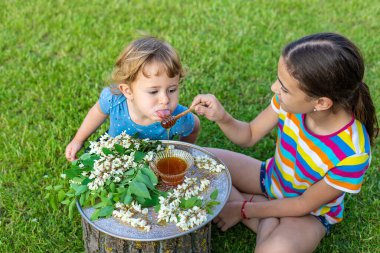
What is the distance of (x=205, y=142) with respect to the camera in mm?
3590

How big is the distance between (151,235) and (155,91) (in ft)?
2.68

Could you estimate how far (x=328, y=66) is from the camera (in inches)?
85.7

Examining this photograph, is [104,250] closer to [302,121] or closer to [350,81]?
[302,121]

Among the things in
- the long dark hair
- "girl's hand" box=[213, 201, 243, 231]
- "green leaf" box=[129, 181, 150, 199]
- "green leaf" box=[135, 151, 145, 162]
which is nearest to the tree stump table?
"green leaf" box=[129, 181, 150, 199]

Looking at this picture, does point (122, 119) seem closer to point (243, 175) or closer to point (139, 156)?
point (139, 156)

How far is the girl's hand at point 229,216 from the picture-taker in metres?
2.80

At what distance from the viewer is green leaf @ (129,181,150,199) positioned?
2.14 m

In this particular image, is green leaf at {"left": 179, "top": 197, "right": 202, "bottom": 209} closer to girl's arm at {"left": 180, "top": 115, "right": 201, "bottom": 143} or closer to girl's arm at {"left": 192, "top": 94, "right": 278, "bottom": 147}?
girl's arm at {"left": 192, "top": 94, "right": 278, "bottom": 147}

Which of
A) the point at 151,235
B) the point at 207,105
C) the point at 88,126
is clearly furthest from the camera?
the point at 88,126

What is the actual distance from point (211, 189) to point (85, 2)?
3543 millimetres

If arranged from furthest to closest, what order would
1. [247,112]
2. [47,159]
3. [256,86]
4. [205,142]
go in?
1. [256,86]
2. [247,112]
3. [205,142]
4. [47,159]

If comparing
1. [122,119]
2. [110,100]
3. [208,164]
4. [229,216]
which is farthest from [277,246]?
[110,100]

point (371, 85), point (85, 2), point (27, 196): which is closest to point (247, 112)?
point (371, 85)

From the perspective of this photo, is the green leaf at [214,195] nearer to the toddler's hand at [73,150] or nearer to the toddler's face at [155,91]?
the toddler's face at [155,91]
